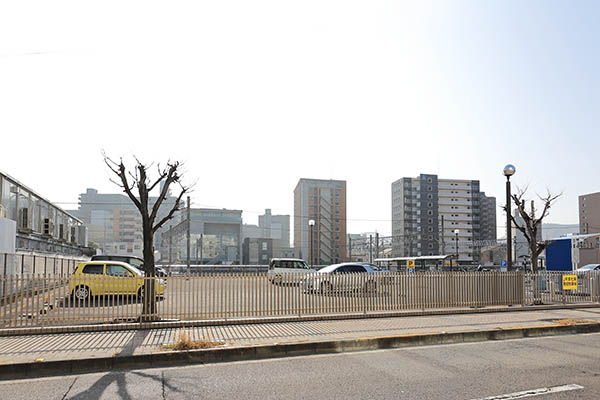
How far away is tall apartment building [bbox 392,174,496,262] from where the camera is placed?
126500 mm

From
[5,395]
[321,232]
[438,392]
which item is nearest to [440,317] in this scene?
[438,392]

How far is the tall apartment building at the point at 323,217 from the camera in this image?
368ft

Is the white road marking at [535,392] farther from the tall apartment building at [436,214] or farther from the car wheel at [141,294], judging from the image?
the tall apartment building at [436,214]

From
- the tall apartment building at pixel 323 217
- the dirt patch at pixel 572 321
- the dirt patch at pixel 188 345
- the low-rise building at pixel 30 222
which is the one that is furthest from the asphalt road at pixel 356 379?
the tall apartment building at pixel 323 217

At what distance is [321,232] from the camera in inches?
4419

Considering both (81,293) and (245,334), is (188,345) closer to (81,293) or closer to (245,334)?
(245,334)

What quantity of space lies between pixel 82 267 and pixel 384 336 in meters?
12.8

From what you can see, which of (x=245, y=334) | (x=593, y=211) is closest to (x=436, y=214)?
(x=593, y=211)

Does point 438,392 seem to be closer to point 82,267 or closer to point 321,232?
point 82,267

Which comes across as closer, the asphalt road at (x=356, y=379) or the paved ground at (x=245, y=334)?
the asphalt road at (x=356, y=379)

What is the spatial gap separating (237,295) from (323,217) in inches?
4097

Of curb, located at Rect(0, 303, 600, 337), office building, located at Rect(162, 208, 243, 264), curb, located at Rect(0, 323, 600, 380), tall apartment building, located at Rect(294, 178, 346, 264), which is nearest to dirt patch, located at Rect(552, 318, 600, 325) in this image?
curb, located at Rect(0, 323, 600, 380)

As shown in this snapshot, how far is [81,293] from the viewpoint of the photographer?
1105cm

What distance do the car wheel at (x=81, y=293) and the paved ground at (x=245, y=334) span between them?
2.72 ft
